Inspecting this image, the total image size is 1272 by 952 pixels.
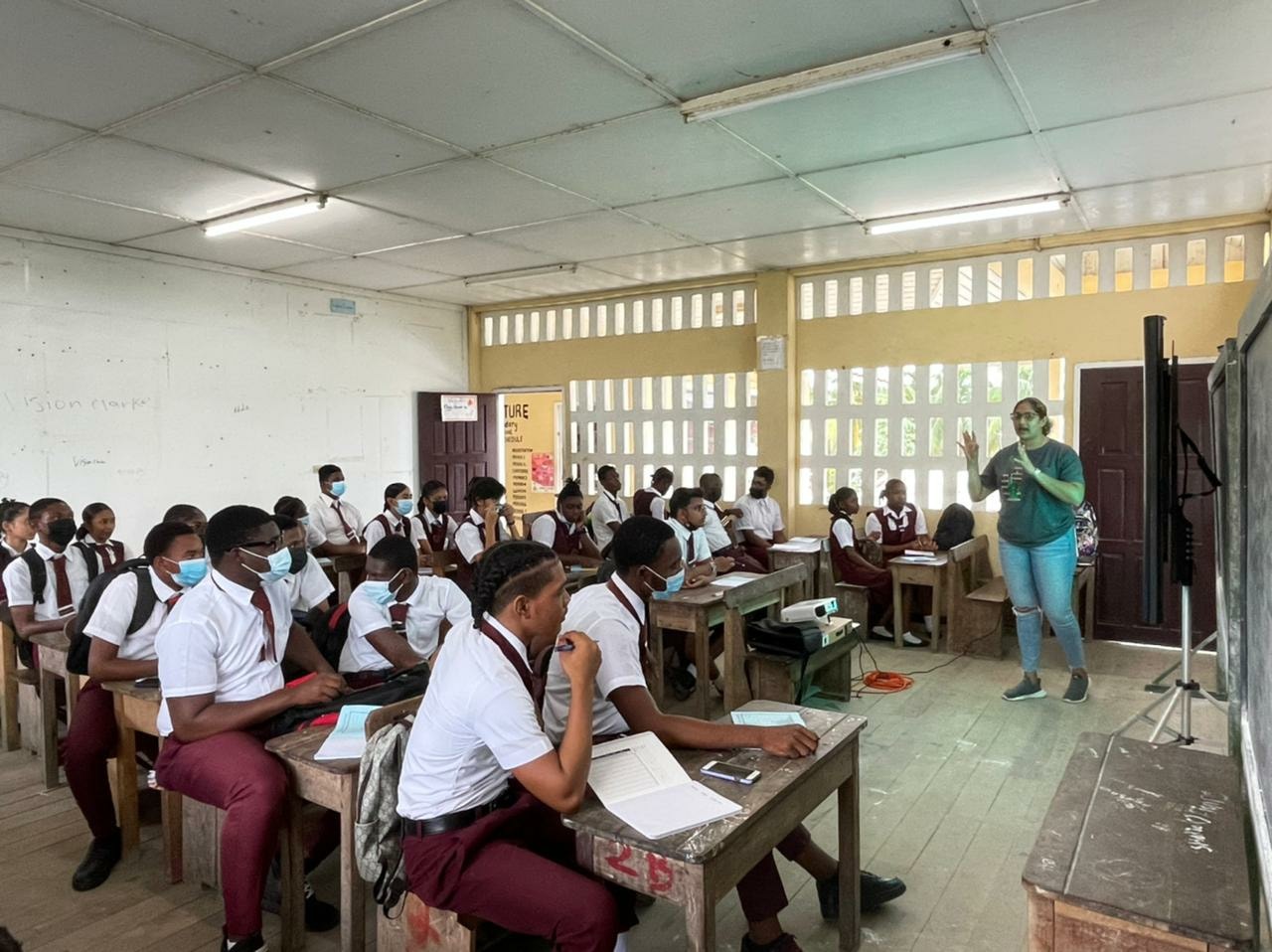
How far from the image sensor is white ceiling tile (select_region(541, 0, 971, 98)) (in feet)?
9.21

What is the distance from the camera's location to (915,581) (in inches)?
237

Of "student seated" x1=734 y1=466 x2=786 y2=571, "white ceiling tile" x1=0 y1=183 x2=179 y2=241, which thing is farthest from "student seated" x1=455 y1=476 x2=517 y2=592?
"white ceiling tile" x1=0 y1=183 x2=179 y2=241

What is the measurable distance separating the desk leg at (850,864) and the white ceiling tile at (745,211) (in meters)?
3.55

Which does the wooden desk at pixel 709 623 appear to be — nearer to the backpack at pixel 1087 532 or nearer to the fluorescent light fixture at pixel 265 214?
the backpack at pixel 1087 532

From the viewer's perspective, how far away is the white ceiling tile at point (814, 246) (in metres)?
6.18

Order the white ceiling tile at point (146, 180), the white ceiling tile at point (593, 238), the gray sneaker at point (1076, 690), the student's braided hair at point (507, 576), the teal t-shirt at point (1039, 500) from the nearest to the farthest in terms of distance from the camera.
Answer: the student's braided hair at point (507, 576), the white ceiling tile at point (146, 180), the teal t-shirt at point (1039, 500), the gray sneaker at point (1076, 690), the white ceiling tile at point (593, 238)

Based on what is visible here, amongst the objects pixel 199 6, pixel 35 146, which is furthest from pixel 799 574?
pixel 35 146

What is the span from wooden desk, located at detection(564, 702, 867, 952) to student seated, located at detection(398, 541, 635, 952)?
8cm

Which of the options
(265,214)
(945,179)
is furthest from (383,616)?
(945,179)

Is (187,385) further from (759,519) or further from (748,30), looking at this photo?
(748,30)

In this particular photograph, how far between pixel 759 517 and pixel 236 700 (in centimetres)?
518

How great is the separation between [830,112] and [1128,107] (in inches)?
52.1

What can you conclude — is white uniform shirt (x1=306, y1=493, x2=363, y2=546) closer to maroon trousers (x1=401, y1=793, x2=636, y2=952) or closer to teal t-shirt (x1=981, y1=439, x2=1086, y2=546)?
teal t-shirt (x1=981, y1=439, x2=1086, y2=546)

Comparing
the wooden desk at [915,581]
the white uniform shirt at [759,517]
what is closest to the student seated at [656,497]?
the white uniform shirt at [759,517]
